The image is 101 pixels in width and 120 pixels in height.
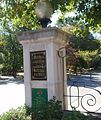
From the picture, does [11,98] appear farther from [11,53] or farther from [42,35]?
[11,53]

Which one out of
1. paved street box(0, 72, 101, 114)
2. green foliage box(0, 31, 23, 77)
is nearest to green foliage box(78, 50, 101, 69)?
green foliage box(0, 31, 23, 77)

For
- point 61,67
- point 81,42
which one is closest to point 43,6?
point 61,67

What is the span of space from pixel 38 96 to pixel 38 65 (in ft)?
2.54

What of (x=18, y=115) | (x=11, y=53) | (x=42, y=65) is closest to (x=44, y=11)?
(x=42, y=65)

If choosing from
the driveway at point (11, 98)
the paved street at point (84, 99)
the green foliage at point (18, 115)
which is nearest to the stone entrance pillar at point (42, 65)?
the green foliage at point (18, 115)

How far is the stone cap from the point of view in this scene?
6610 mm

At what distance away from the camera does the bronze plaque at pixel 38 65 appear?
270 inches

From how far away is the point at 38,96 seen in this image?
275 inches

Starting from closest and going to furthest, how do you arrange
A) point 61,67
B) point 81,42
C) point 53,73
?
point 53,73, point 61,67, point 81,42

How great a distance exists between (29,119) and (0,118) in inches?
27.1

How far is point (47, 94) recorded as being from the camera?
6.84m

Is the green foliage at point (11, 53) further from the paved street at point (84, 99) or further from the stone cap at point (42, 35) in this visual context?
the stone cap at point (42, 35)

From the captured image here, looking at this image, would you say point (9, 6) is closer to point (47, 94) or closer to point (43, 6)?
point (43, 6)

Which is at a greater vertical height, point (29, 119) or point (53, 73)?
point (53, 73)
